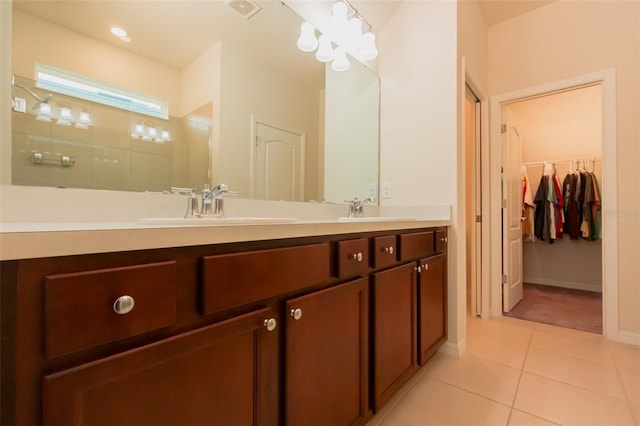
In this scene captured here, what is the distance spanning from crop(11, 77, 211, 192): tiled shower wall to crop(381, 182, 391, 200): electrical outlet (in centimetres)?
136

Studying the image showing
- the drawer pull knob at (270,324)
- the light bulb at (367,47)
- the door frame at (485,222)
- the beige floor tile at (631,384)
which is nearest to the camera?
the drawer pull knob at (270,324)

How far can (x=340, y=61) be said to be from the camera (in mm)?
1888

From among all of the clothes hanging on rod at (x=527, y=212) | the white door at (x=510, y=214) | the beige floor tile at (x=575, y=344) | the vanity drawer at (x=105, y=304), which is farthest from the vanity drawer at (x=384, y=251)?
the clothes hanging on rod at (x=527, y=212)

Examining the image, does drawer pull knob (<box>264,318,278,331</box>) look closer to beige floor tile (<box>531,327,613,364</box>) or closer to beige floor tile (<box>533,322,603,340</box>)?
beige floor tile (<box>531,327,613,364</box>)

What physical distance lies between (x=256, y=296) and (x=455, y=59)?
1.96m

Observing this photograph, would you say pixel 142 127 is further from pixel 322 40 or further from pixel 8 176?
pixel 322 40

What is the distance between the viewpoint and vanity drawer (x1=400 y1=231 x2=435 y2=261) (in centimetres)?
134

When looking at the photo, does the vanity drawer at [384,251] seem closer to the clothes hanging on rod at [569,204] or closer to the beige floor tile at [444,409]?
the beige floor tile at [444,409]

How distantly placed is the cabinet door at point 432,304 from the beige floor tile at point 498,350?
37 cm

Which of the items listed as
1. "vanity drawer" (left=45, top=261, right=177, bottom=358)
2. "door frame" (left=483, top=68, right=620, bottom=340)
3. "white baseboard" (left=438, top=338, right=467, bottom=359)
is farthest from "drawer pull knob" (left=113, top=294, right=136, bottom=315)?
"door frame" (left=483, top=68, right=620, bottom=340)

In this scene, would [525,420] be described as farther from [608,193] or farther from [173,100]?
[173,100]

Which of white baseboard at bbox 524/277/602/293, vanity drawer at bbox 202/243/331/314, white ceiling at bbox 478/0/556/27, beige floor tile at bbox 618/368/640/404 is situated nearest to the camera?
vanity drawer at bbox 202/243/331/314

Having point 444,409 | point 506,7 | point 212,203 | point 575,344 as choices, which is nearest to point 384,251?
point 212,203

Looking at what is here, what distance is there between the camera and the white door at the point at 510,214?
2578mm
